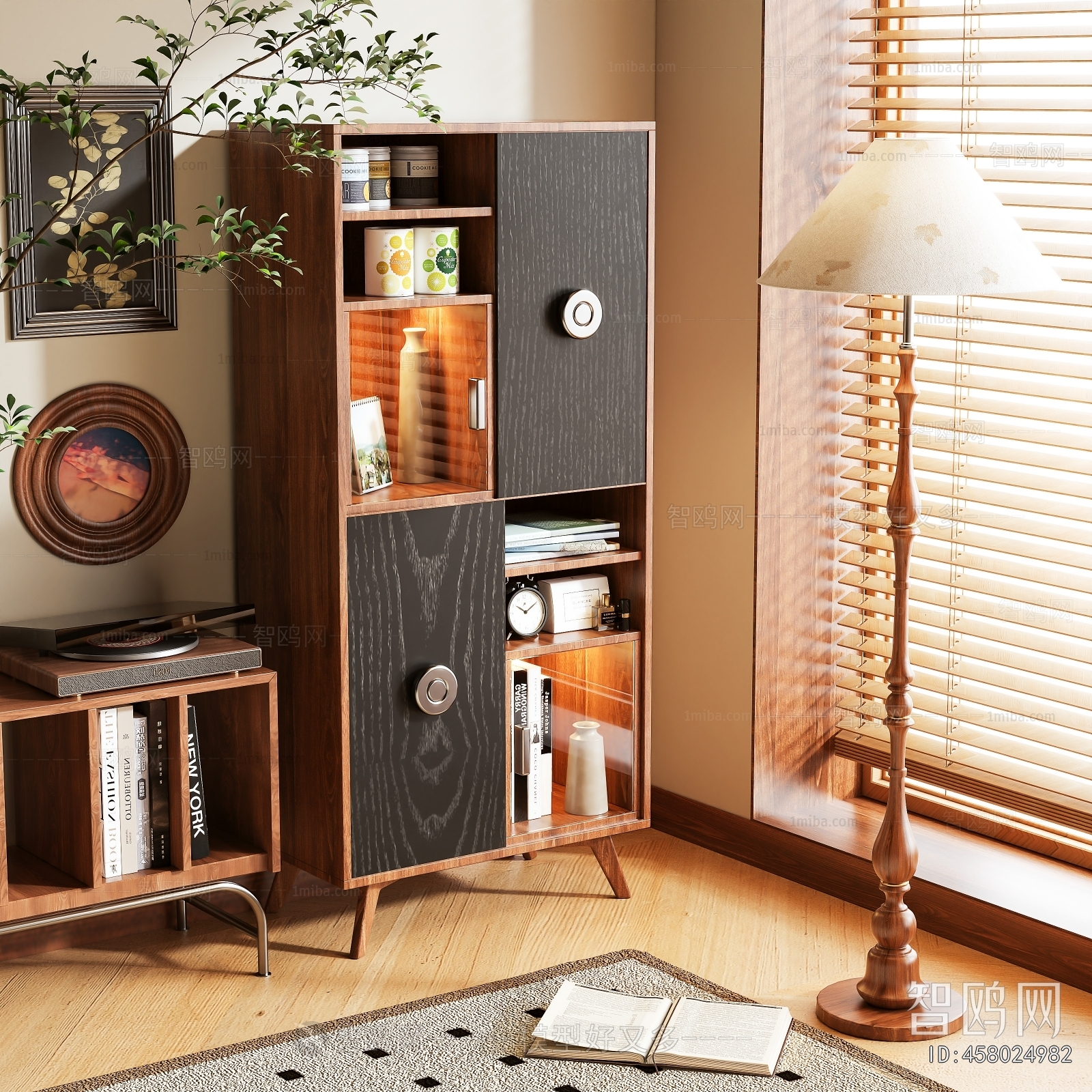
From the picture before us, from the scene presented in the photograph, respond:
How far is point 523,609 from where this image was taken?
122 inches

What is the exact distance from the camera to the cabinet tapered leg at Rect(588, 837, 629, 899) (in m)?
3.27

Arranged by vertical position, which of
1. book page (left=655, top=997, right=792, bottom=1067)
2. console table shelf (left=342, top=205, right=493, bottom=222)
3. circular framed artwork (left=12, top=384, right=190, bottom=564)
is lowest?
book page (left=655, top=997, right=792, bottom=1067)

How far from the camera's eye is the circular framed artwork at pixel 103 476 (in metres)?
2.88

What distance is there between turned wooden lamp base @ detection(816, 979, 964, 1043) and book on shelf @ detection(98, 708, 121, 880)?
4.06ft

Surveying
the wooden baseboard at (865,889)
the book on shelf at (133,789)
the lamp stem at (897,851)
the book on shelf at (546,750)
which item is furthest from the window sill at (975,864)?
the book on shelf at (133,789)

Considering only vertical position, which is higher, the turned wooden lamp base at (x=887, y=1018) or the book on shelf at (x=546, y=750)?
the book on shelf at (x=546, y=750)

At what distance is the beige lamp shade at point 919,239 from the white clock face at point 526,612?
874 mm

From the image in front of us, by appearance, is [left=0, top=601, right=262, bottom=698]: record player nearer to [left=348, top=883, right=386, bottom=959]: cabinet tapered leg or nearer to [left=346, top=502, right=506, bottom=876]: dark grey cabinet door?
[left=346, top=502, right=506, bottom=876]: dark grey cabinet door

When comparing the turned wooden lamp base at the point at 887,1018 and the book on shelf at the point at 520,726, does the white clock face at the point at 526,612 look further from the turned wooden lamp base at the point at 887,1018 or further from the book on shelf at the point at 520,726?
the turned wooden lamp base at the point at 887,1018

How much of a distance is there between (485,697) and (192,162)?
1.14m

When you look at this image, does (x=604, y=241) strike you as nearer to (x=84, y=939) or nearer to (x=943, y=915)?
(x=943, y=915)

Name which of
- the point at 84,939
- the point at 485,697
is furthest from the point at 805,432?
the point at 84,939

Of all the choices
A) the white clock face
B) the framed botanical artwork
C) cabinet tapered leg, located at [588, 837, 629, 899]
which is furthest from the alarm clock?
the framed botanical artwork

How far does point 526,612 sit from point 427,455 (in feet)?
1.21
